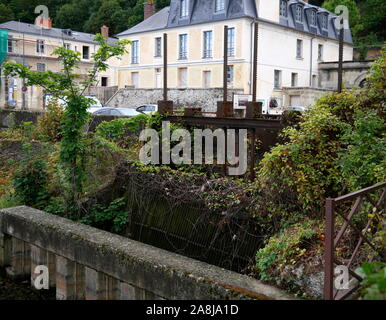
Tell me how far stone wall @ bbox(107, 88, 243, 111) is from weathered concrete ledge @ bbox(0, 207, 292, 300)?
63.8 ft

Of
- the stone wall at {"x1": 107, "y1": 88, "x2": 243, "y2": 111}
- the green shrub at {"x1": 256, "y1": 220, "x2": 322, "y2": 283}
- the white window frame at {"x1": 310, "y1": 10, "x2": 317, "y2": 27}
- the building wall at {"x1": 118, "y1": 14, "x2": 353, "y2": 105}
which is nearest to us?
the green shrub at {"x1": 256, "y1": 220, "x2": 322, "y2": 283}

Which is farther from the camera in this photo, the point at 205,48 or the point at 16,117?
the point at 205,48

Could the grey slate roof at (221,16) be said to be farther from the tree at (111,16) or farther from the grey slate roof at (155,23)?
the tree at (111,16)

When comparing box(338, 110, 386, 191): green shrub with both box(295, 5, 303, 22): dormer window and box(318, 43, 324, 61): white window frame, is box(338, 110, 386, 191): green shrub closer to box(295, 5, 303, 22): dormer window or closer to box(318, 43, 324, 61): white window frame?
box(295, 5, 303, 22): dormer window

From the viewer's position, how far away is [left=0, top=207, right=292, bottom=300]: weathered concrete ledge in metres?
5.22

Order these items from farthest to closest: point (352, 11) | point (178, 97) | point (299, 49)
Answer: point (352, 11)
point (299, 49)
point (178, 97)

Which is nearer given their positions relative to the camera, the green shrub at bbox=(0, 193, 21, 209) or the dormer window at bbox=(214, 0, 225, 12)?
the green shrub at bbox=(0, 193, 21, 209)

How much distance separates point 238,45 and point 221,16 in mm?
2942

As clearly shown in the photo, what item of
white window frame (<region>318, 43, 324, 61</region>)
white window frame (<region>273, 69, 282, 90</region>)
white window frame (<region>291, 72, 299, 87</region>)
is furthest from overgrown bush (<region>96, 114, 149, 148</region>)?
white window frame (<region>318, 43, 324, 61</region>)

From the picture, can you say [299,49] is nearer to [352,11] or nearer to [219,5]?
[219,5]

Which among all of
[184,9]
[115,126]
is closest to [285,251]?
[115,126]

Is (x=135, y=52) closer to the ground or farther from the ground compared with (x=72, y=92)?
farther from the ground

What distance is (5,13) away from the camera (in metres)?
61.8

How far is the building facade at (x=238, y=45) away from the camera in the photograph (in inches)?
1305
